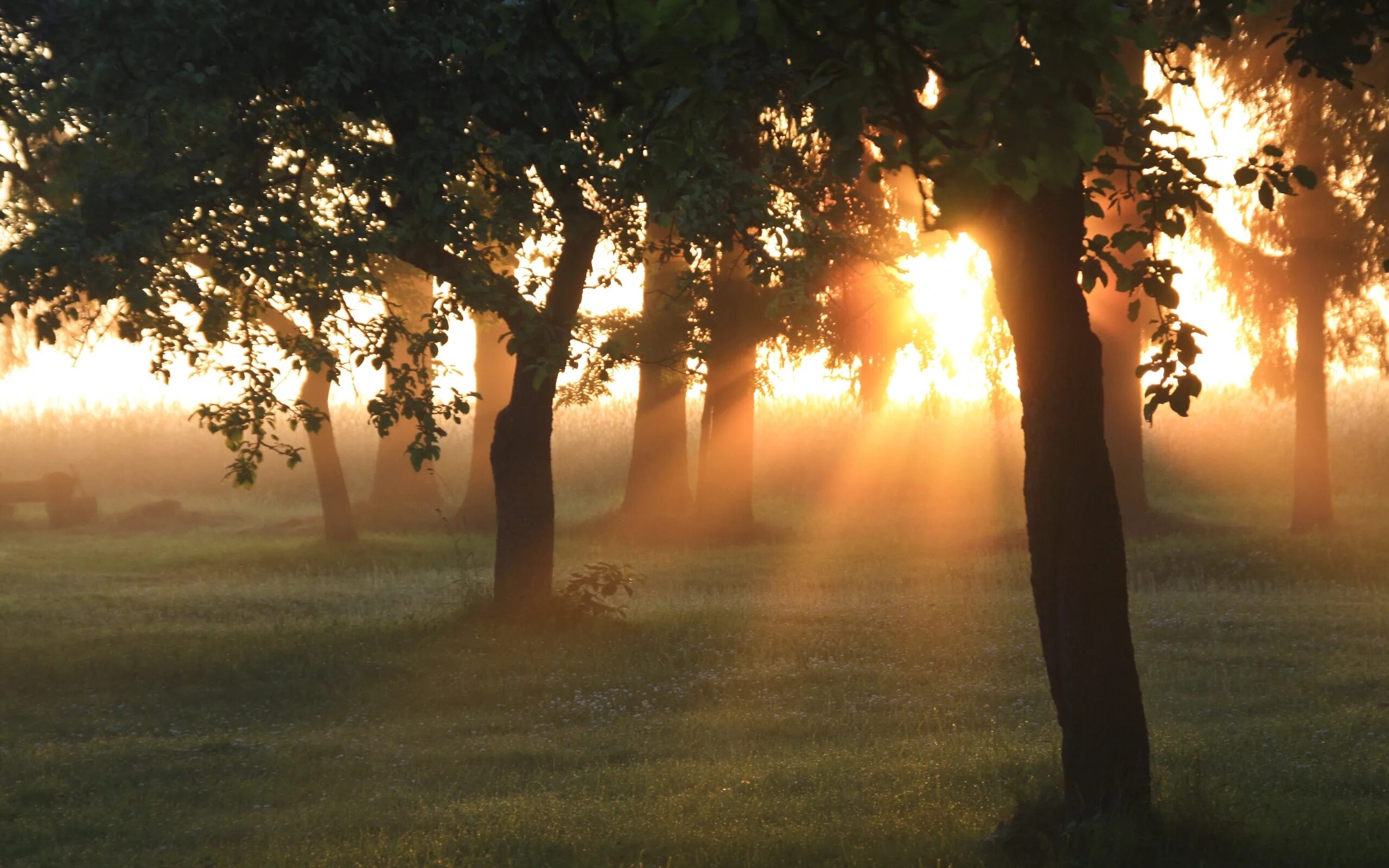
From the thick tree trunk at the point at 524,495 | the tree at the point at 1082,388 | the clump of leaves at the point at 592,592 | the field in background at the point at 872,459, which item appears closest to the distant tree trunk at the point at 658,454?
the field in background at the point at 872,459

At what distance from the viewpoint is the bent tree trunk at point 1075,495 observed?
7105 millimetres

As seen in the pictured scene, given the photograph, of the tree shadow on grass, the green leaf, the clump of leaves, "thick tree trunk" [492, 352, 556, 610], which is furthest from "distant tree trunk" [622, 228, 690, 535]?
the green leaf

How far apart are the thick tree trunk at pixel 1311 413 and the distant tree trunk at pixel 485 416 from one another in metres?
17.0

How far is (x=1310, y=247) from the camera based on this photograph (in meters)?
24.1

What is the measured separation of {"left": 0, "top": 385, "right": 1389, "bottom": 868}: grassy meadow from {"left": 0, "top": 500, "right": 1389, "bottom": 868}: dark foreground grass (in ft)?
0.14

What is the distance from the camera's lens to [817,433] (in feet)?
129

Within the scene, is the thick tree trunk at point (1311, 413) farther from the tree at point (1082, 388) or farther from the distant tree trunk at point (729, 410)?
the tree at point (1082, 388)

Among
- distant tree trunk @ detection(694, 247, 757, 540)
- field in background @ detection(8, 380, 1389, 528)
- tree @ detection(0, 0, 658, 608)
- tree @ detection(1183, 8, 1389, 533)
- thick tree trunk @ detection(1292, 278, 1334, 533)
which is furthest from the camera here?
field in background @ detection(8, 380, 1389, 528)

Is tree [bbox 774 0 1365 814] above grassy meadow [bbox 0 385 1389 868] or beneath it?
above

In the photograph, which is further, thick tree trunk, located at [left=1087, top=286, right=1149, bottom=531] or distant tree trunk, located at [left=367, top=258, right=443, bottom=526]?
distant tree trunk, located at [left=367, top=258, right=443, bottom=526]

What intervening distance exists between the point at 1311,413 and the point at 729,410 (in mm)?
10978

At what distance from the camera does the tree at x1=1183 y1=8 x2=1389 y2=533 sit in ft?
73.7

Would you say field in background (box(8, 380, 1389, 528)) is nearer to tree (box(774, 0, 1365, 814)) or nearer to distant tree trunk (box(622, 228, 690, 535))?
distant tree trunk (box(622, 228, 690, 535))

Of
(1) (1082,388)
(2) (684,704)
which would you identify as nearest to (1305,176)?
(1) (1082,388)
